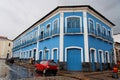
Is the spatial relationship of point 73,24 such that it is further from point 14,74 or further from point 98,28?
point 14,74

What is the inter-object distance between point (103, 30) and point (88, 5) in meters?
7.18

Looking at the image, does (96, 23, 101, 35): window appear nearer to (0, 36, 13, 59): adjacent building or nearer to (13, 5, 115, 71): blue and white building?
(13, 5, 115, 71): blue and white building

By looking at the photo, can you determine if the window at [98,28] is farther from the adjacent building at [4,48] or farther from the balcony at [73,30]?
the adjacent building at [4,48]

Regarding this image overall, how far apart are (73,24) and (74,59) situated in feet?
16.7

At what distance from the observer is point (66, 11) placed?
2080cm

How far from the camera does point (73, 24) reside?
20.4 metres

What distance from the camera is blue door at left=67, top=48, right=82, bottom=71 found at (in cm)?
1897

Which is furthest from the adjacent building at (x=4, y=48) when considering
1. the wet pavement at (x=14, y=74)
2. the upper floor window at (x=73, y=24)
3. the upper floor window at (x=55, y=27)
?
the upper floor window at (x=73, y=24)

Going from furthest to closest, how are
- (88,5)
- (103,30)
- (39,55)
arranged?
(39,55) < (103,30) < (88,5)

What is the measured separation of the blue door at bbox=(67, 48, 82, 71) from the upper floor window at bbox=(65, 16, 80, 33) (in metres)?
2.75

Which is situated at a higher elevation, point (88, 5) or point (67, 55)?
point (88, 5)

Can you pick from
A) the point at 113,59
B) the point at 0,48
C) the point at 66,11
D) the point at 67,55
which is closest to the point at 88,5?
the point at 66,11

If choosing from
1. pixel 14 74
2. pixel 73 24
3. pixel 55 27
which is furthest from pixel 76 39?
pixel 14 74

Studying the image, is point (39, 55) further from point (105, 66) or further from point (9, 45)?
point (9, 45)
